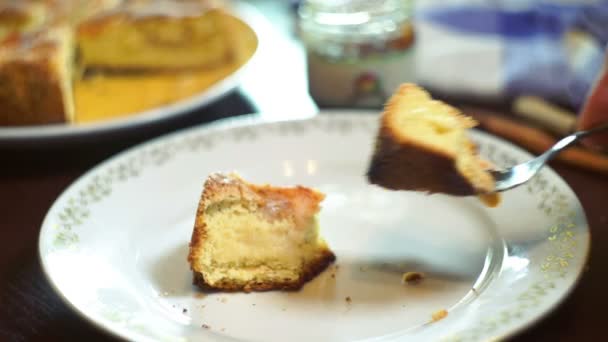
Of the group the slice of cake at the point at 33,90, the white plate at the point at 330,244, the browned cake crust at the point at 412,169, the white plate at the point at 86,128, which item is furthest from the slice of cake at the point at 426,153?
the slice of cake at the point at 33,90

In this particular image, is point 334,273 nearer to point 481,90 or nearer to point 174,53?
point 481,90

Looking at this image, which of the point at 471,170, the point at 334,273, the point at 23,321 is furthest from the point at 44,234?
the point at 471,170

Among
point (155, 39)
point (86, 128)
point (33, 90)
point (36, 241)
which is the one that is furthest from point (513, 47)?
point (36, 241)

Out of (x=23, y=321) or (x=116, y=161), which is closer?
(x=23, y=321)

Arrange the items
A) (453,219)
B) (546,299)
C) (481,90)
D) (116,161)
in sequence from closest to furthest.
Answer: (546,299) → (453,219) → (116,161) → (481,90)

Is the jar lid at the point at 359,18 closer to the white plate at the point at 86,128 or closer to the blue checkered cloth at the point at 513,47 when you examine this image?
the blue checkered cloth at the point at 513,47

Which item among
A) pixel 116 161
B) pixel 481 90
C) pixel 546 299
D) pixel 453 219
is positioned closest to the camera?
pixel 546 299
